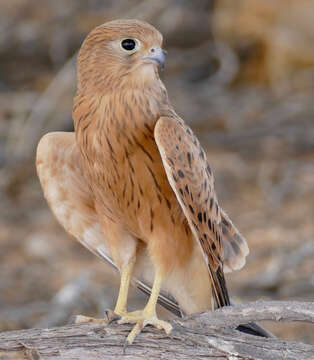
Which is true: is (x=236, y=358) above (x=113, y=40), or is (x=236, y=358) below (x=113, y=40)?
below

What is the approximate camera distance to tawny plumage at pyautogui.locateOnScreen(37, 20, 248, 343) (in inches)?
139

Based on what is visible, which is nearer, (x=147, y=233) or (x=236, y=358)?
(x=236, y=358)

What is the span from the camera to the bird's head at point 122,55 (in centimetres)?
350

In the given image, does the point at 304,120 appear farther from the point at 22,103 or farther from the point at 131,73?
the point at 131,73

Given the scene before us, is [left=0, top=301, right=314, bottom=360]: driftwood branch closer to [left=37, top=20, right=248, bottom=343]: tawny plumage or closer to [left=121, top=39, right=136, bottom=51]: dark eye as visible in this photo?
[left=37, top=20, right=248, bottom=343]: tawny plumage

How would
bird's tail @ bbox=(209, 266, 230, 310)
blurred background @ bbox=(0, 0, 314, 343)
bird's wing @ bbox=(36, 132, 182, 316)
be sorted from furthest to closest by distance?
blurred background @ bbox=(0, 0, 314, 343) → bird's wing @ bbox=(36, 132, 182, 316) → bird's tail @ bbox=(209, 266, 230, 310)

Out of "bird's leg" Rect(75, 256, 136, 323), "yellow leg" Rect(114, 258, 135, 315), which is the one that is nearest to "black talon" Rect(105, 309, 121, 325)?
"bird's leg" Rect(75, 256, 136, 323)

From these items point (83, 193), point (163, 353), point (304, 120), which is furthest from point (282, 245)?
point (163, 353)

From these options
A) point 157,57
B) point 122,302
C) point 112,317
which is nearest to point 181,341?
point 112,317

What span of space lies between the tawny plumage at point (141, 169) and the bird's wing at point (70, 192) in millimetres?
15

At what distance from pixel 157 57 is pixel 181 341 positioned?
1262mm

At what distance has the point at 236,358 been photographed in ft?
11.3

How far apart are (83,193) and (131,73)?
2.82 feet

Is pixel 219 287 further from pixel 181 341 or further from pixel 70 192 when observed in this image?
pixel 70 192
